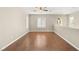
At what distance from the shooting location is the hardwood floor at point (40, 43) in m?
1.50

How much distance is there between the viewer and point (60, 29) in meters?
1.61

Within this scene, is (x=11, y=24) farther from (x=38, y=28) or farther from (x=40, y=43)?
(x=40, y=43)

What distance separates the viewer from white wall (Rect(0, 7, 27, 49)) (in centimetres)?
148

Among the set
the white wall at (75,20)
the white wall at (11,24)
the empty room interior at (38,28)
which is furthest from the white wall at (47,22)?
the white wall at (75,20)

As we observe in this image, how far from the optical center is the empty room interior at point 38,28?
4.89 ft

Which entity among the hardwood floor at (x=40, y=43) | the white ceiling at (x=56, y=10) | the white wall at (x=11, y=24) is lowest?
the hardwood floor at (x=40, y=43)

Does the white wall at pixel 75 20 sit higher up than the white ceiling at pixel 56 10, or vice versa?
the white ceiling at pixel 56 10

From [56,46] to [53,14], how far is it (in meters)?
0.45

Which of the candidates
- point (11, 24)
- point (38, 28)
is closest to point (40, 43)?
point (38, 28)

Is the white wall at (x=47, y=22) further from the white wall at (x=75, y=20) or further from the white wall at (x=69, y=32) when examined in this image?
the white wall at (x=75, y=20)

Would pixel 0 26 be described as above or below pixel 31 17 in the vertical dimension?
below
